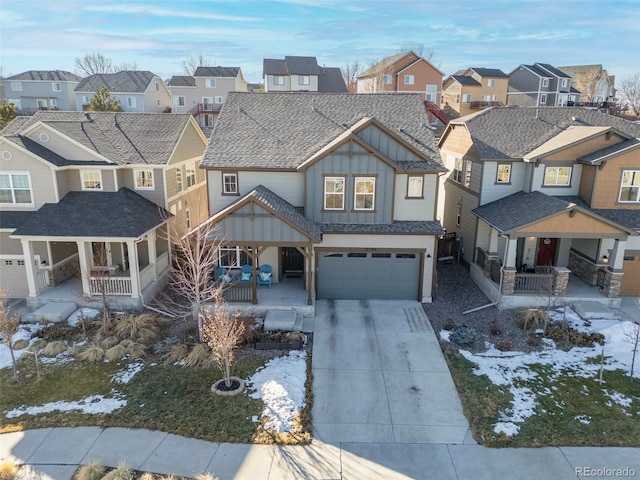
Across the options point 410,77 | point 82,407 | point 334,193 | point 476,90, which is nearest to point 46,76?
point 410,77

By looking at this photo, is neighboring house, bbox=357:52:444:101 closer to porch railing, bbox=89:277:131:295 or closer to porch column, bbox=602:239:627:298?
porch column, bbox=602:239:627:298

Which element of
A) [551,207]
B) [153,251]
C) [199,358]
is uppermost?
[551,207]

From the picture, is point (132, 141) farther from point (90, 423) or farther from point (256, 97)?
point (90, 423)

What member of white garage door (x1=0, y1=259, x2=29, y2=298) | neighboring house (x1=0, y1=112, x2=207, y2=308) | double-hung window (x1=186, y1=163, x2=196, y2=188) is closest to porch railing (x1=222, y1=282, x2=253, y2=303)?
neighboring house (x1=0, y1=112, x2=207, y2=308)

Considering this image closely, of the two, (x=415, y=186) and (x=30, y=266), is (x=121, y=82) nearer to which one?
(x=30, y=266)

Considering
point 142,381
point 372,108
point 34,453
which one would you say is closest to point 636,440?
point 142,381
